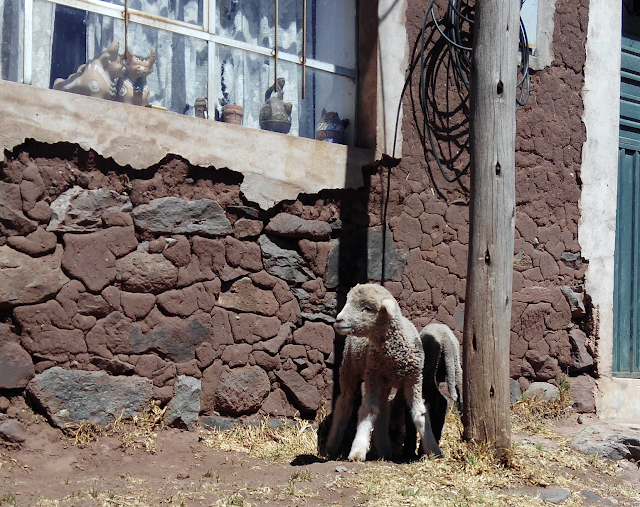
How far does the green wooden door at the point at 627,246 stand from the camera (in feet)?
25.1

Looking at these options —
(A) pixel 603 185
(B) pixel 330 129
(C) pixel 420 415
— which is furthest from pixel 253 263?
(A) pixel 603 185

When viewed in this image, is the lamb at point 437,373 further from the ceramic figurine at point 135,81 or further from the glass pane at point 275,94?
the ceramic figurine at point 135,81

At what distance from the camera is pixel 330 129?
600cm

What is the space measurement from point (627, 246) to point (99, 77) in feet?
19.2

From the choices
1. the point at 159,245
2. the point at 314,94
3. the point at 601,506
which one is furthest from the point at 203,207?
the point at 601,506

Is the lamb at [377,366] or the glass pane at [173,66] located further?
the glass pane at [173,66]

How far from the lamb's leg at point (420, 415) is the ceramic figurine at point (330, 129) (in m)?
2.41

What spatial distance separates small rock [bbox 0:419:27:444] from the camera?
4.29 m

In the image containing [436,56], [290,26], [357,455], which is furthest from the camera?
[436,56]

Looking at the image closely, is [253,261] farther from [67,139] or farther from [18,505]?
[18,505]

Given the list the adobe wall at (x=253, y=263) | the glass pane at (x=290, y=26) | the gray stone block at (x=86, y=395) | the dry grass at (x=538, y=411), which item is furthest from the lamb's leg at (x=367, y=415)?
the glass pane at (x=290, y=26)

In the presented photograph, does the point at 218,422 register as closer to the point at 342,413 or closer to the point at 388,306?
the point at 342,413

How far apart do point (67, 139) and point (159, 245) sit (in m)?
0.95

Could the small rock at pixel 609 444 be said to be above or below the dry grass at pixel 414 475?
below
